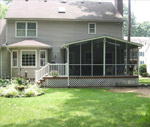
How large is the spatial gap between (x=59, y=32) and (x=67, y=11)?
2.61 meters

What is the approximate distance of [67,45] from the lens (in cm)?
1527

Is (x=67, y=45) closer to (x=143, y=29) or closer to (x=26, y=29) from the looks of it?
(x=26, y=29)

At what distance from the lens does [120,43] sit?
16203 millimetres

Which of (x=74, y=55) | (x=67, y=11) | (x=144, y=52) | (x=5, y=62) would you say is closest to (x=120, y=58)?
(x=74, y=55)

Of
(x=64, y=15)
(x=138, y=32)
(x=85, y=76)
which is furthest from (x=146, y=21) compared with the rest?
(x=85, y=76)

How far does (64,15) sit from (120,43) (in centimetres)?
668

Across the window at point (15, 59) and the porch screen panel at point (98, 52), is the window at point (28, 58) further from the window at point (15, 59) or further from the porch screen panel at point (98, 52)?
the porch screen panel at point (98, 52)

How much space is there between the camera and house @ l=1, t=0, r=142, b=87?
1597 cm

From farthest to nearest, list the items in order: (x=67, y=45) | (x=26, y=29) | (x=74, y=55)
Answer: (x=26, y=29) < (x=74, y=55) < (x=67, y=45)

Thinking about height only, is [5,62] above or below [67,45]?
below

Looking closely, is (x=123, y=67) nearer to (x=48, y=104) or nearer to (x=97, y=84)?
(x=97, y=84)

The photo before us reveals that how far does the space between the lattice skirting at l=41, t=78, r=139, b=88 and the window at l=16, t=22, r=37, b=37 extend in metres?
6.09

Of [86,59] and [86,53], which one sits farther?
[86,59]

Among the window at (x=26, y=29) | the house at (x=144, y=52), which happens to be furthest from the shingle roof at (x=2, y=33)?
the house at (x=144, y=52)
